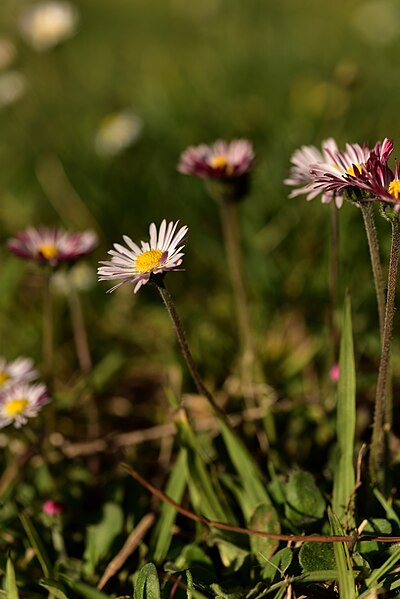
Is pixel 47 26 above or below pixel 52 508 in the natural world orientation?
above

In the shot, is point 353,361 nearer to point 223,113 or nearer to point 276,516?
point 276,516

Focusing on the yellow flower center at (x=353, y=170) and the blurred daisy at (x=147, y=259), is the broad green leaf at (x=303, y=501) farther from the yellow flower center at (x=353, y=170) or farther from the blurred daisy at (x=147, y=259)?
the yellow flower center at (x=353, y=170)

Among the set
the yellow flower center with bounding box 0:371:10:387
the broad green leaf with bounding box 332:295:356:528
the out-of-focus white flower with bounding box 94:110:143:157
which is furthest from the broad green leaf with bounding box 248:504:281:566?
the out-of-focus white flower with bounding box 94:110:143:157

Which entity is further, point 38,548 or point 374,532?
point 38,548

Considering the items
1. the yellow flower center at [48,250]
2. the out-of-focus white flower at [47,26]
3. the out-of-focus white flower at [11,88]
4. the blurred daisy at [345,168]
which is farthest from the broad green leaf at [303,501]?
the out-of-focus white flower at [47,26]

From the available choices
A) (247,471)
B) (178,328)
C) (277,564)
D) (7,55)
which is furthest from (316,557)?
(7,55)

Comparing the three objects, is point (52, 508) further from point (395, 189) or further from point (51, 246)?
point (395, 189)

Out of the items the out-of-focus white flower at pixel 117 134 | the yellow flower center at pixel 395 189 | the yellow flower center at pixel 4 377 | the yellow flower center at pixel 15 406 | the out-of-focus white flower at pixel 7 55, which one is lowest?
the yellow flower center at pixel 15 406

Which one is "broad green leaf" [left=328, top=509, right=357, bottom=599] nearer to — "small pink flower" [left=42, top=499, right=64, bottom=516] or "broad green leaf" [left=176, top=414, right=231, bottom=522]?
"broad green leaf" [left=176, top=414, right=231, bottom=522]
